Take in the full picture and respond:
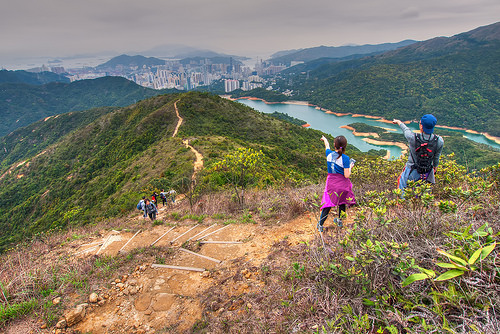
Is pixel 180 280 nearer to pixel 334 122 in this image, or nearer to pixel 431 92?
pixel 334 122

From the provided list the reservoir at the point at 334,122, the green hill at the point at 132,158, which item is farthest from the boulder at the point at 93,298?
the reservoir at the point at 334,122

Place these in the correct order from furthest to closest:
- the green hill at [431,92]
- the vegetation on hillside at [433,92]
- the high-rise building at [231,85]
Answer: the high-rise building at [231,85]
the green hill at [431,92]
the vegetation on hillside at [433,92]

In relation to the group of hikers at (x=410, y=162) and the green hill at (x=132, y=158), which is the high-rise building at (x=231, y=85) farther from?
the group of hikers at (x=410, y=162)

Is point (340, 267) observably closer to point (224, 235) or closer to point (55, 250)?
point (224, 235)

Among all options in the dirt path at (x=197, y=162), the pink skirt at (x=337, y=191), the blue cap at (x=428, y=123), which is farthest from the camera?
the dirt path at (x=197, y=162)

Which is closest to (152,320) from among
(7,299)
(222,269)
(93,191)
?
(222,269)

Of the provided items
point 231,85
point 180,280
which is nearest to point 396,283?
point 180,280
